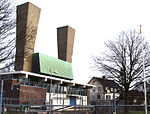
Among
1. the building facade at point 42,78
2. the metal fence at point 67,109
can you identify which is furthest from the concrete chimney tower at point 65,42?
the metal fence at point 67,109

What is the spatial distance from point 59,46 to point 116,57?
32.0 metres

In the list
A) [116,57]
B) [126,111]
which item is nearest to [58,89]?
[116,57]

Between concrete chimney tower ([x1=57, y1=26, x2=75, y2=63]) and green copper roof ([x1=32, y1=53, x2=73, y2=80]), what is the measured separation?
12.8 ft

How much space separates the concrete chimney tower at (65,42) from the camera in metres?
63.6

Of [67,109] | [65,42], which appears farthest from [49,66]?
[67,109]

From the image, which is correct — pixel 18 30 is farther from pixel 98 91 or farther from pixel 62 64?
pixel 98 91

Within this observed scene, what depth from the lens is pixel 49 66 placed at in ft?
173

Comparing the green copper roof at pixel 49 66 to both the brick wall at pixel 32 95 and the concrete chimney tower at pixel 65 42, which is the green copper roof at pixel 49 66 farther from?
the brick wall at pixel 32 95

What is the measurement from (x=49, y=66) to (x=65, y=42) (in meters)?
13.5

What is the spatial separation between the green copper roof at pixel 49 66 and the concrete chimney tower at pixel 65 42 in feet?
12.8

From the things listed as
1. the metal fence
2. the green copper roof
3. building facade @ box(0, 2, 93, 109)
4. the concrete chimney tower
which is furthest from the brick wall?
the metal fence

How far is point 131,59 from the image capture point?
35.1 metres

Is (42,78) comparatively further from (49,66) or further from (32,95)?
(32,95)

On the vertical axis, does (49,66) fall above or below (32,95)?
above
